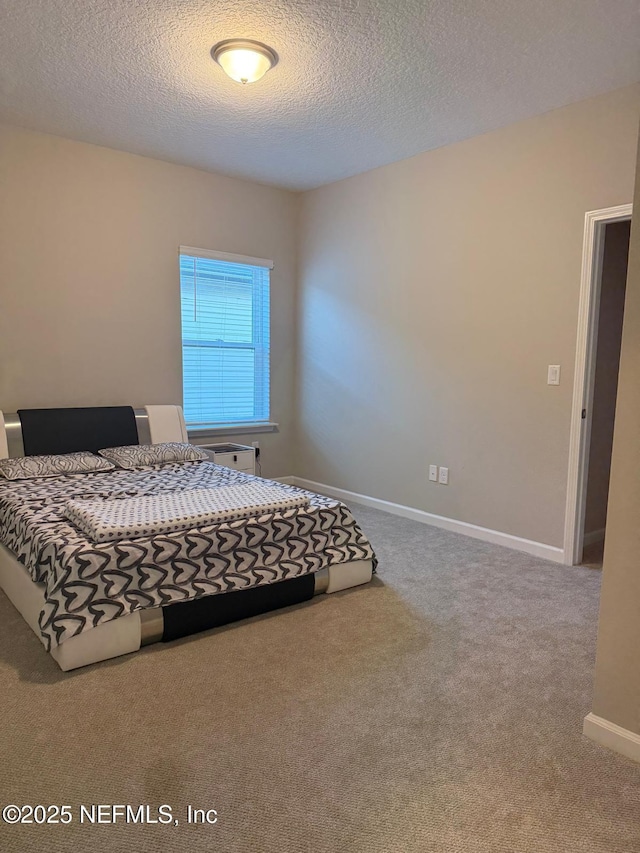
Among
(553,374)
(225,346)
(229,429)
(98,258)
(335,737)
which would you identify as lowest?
(335,737)

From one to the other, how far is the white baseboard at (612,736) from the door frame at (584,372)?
5.69 feet

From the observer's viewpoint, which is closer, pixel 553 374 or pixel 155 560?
pixel 155 560

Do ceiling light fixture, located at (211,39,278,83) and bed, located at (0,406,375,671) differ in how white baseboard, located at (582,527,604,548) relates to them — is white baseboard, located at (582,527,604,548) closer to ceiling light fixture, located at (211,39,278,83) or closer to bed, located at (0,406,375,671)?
bed, located at (0,406,375,671)

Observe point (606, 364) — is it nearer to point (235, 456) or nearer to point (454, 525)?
point (454, 525)

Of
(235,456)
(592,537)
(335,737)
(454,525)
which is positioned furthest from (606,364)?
(335,737)

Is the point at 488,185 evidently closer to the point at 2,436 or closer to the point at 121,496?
the point at 121,496

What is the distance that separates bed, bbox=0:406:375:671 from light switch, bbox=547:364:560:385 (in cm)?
153

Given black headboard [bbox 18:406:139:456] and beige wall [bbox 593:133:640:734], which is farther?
black headboard [bbox 18:406:139:456]

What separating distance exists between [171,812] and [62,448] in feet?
9.40

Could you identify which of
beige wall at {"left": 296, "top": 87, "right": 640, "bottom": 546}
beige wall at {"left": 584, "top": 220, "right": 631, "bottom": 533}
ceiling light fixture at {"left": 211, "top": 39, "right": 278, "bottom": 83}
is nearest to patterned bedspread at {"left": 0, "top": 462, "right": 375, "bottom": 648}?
beige wall at {"left": 296, "top": 87, "right": 640, "bottom": 546}

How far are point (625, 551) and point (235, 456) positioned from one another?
3.25 meters

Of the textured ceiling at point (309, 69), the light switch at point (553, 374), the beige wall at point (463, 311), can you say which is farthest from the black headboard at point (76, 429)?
the light switch at point (553, 374)

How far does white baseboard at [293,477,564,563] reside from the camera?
363 centimetres

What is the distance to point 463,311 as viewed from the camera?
400cm
